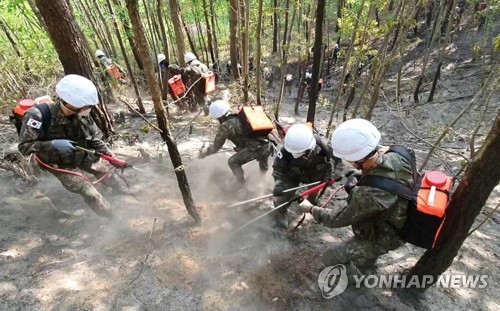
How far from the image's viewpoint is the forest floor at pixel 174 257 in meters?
3.34

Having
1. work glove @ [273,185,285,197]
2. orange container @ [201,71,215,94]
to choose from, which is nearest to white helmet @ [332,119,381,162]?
work glove @ [273,185,285,197]

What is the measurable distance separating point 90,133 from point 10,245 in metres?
1.72

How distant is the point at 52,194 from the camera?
502 centimetres

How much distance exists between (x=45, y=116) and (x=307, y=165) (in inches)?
141

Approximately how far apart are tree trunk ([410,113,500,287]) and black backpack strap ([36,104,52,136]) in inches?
187

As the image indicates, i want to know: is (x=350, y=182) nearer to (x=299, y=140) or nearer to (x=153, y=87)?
(x=299, y=140)

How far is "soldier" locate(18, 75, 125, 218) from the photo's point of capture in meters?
3.82

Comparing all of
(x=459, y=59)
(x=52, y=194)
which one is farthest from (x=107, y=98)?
(x=459, y=59)

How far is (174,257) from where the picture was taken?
3.90m

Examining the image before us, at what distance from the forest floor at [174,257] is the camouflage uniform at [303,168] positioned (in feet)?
2.15

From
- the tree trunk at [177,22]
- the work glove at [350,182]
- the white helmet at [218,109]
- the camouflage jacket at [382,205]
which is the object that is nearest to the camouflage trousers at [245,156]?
the white helmet at [218,109]

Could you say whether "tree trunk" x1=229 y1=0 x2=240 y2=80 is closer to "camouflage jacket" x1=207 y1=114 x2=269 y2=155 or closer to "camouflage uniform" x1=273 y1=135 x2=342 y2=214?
"camouflage jacket" x1=207 y1=114 x2=269 y2=155

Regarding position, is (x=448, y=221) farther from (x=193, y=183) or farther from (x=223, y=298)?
(x=193, y=183)

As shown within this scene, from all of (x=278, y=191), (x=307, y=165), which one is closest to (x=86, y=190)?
(x=278, y=191)
